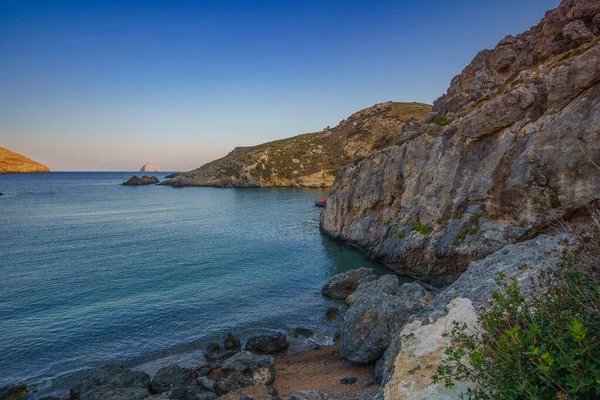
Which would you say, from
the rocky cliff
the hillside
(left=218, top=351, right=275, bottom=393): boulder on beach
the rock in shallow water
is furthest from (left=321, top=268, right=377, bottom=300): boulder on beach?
the rocky cliff

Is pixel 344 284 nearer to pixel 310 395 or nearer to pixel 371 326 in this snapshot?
pixel 371 326

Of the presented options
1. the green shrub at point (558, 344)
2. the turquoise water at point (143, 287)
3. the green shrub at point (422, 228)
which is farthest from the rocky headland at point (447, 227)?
the turquoise water at point (143, 287)

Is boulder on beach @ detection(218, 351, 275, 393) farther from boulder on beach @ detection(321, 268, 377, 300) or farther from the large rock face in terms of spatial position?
boulder on beach @ detection(321, 268, 377, 300)

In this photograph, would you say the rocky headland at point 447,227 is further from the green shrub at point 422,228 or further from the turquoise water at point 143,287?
the turquoise water at point 143,287

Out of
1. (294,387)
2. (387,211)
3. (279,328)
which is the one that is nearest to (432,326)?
(294,387)

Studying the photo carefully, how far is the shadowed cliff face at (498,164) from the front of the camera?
24500 millimetres

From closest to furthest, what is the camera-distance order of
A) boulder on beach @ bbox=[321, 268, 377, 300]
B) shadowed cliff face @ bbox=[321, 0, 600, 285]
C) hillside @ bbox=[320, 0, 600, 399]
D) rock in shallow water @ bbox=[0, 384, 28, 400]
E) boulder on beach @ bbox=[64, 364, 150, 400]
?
hillside @ bbox=[320, 0, 600, 399], boulder on beach @ bbox=[64, 364, 150, 400], rock in shallow water @ bbox=[0, 384, 28, 400], shadowed cliff face @ bbox=[321, 0, 600, 285], boulder on beach @ bbox=[321, 268, 377, 300]

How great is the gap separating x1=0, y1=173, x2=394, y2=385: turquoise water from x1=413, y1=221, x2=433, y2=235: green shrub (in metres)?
8.17

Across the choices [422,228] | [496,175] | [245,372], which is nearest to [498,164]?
[496,175]

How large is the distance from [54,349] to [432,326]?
26255mm

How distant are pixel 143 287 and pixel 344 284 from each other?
2087 cm

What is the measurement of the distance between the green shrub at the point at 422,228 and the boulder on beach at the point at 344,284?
6896mm

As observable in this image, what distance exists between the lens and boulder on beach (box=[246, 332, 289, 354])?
24.1 meters

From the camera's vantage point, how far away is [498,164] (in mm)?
29375
